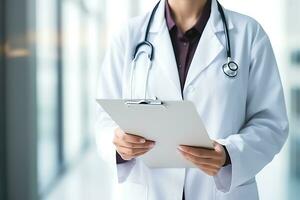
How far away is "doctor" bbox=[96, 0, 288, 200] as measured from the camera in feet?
3.40

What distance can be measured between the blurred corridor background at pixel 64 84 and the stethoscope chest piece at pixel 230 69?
1.03 m

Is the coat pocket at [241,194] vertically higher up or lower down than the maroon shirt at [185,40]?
lower down

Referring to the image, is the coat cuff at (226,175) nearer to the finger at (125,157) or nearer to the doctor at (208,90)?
the doctor at (208,90)

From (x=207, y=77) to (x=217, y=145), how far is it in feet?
0.61

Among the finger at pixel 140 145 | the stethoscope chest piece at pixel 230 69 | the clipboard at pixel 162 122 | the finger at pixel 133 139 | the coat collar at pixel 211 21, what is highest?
the coat collar at pixel 211 21

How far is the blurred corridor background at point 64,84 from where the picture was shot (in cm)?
206

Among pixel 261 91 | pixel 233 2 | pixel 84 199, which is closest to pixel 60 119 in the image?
pixel 84 199

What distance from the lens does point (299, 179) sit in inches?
83.4

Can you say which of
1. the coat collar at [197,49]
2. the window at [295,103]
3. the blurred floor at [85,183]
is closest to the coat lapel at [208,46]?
the coat collar at [197,49]

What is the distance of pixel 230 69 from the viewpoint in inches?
40.9

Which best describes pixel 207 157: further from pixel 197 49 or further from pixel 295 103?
pixel 295 103

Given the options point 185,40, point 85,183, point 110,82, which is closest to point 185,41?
point 185,40

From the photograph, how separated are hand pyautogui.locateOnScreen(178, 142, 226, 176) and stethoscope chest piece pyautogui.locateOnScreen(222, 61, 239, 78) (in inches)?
7.2

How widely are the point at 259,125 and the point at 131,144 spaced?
0.33 m
